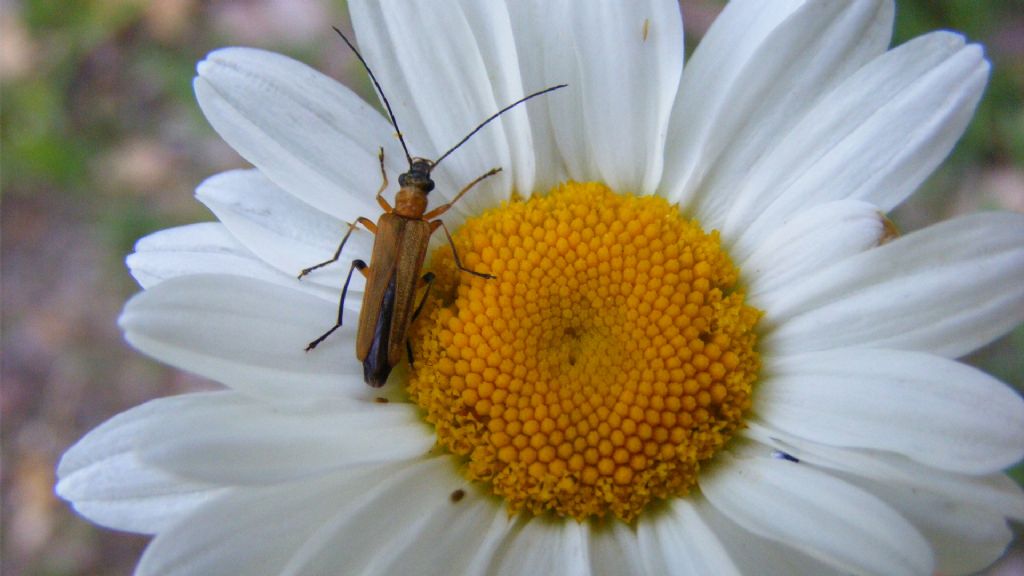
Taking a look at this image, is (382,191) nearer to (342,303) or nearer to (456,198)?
(456,198)

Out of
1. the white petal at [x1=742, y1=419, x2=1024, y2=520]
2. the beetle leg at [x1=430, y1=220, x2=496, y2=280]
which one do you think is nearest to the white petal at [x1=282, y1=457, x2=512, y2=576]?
the beetle leg at [x1=430, y1=220, x2=496, y2=280]

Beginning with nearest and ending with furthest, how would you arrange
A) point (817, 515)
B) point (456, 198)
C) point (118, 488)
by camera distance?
1. point (817, 515)
2. point (118, 488)
3. point (456, 198)

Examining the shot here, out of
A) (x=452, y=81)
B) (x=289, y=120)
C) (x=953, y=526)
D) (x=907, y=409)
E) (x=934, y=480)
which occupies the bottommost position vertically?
(x=953, y=526)

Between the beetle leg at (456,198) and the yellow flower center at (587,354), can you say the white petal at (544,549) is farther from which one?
the beetle leg at (456,198)

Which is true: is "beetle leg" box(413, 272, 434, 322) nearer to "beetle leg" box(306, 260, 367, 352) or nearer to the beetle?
the beetle

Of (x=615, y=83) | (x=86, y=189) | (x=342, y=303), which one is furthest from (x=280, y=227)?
(x=86, y=189)

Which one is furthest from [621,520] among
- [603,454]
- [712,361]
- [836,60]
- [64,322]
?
[64,322]
